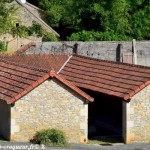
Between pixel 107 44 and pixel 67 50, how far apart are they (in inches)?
105

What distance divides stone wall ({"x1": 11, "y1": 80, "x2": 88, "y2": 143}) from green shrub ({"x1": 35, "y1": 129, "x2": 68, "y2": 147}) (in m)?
0.46

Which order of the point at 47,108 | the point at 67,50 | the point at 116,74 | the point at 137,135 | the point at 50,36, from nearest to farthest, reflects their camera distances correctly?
the point at 47,108, the point at 137,135, the point at 116,74, the point at 67,50, the point at 50,36

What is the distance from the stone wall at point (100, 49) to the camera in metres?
38.8

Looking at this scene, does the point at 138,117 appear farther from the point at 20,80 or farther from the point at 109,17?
the point at 109,17

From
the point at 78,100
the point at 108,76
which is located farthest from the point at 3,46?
the point at 78,100

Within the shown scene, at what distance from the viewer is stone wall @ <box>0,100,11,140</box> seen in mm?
23094

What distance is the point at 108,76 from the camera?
26703 millimetres

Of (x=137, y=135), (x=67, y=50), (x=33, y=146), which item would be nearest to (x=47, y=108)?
(x=33, y=146)

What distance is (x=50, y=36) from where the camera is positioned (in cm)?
4800

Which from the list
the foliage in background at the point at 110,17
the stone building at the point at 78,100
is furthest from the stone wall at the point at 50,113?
the foliage in background at the point at 110,17

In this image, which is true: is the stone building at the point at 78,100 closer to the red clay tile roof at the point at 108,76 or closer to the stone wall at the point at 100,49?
the red clay tile roof at the point at 108,76

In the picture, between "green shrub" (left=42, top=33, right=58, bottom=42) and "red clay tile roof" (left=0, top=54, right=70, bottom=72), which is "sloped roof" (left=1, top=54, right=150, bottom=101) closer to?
"red clay tile roof" (left=0, top=54, right=70, bottom=72)

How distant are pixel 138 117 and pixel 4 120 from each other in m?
5.20

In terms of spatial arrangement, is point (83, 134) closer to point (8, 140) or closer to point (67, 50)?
point (8, 140)
